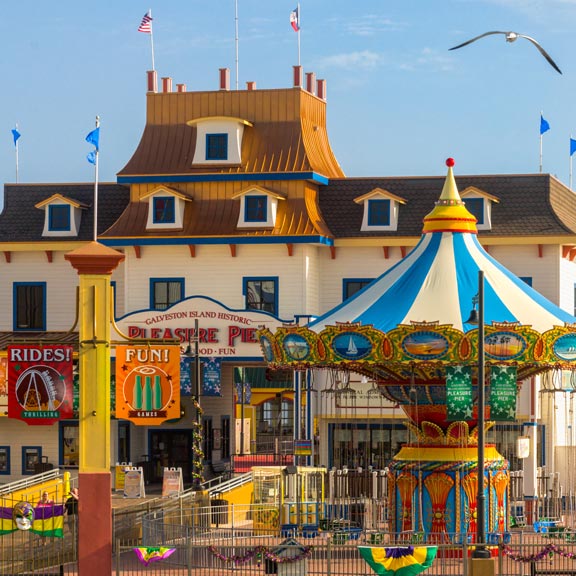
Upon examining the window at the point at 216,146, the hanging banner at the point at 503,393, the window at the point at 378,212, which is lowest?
the hanging banner at the point at 503,393

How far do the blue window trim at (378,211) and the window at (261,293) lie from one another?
3887mm

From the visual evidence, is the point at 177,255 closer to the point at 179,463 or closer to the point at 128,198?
the point at 128,198

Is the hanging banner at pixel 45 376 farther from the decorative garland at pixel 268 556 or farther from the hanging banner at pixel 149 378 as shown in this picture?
the decorative garland at pixel 268 556

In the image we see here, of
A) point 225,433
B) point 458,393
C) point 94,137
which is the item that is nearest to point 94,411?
point 458,393

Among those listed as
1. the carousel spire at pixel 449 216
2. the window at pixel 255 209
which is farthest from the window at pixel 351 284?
the carousel spire at pixel 449 216

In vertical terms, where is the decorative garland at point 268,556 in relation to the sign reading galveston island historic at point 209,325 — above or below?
below

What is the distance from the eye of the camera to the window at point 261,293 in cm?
5469

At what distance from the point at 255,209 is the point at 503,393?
21624mm

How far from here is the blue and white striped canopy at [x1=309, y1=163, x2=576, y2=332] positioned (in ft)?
117

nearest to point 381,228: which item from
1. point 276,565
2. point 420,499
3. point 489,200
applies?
point 489,200

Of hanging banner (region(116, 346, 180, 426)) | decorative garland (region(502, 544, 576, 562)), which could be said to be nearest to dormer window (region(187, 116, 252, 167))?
hanging banner (region(116, 346, 180, 426))

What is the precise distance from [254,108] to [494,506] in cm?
2362

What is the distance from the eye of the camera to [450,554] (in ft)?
116

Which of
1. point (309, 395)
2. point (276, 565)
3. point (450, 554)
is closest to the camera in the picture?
point (276, 565)
